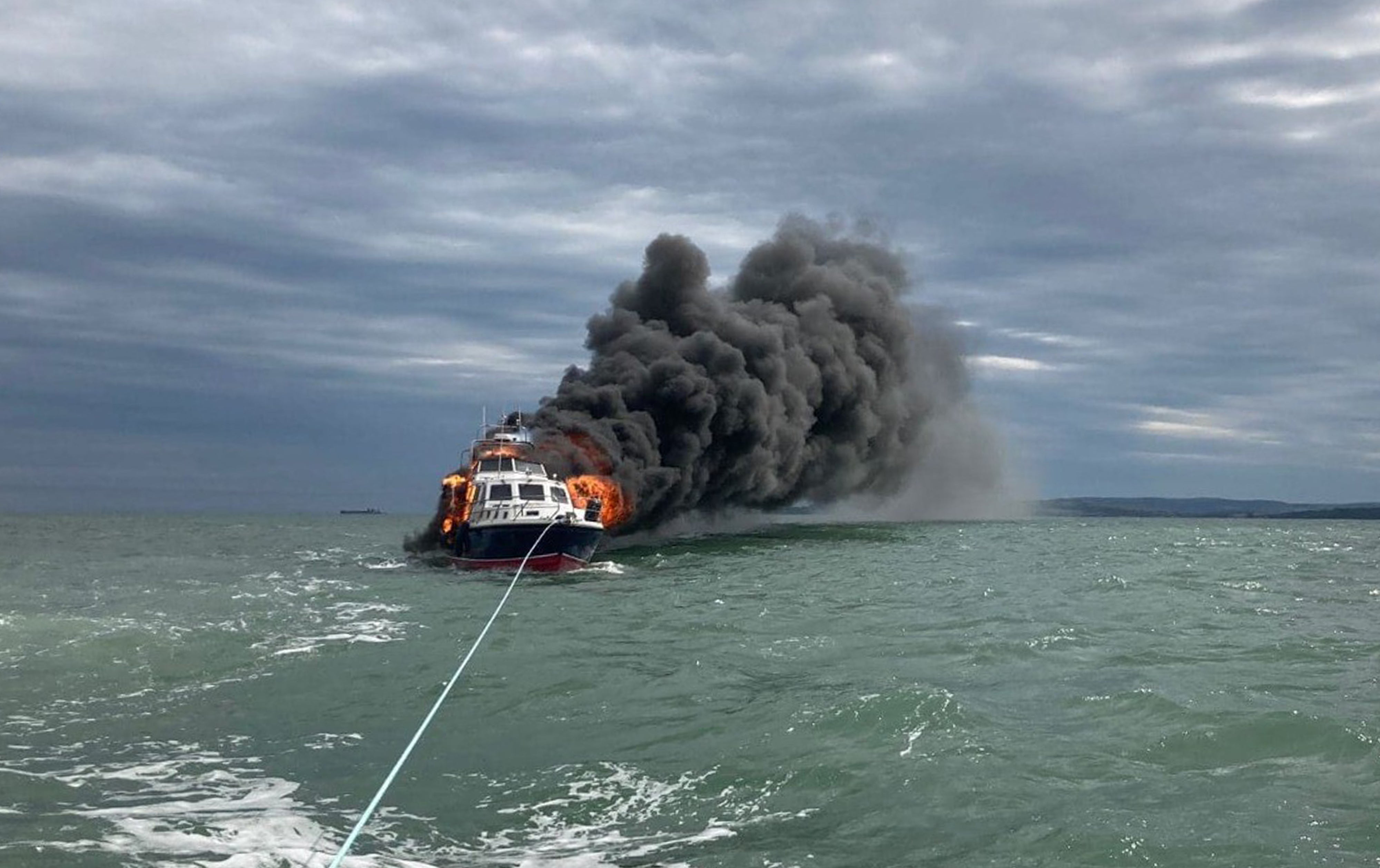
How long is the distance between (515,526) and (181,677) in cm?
2188

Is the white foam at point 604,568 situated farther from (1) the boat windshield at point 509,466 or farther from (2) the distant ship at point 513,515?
(1) the boat windshield at point 509,466

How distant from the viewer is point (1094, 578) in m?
36.5

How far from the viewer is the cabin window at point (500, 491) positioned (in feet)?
143

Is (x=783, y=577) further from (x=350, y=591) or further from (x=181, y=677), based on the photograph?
(x=181, y=677)

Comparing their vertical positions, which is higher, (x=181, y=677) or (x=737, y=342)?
(x=737, y=342)

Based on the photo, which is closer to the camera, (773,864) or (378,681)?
(773,864)

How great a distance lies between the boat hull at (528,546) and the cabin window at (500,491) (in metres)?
2.15

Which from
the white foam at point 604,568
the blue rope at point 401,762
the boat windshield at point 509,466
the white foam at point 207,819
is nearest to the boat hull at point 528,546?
the white foam at point 604,568

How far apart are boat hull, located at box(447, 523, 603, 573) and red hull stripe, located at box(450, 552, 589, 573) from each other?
0.01 m

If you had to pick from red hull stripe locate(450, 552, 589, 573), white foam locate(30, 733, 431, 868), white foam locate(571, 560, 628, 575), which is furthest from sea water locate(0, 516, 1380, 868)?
white foam locate(571, 560, 628, 575)

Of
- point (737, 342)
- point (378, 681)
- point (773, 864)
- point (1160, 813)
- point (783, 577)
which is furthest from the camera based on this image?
point (737, 342)

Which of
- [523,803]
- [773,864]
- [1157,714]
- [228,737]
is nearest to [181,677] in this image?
[228,737]

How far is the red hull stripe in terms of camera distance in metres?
40.8

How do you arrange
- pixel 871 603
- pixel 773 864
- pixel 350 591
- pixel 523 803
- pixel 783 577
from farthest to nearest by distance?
pixel 783 577, pixel 350 591, pixel 871 603, pixel 523 803, pixel 773 864
